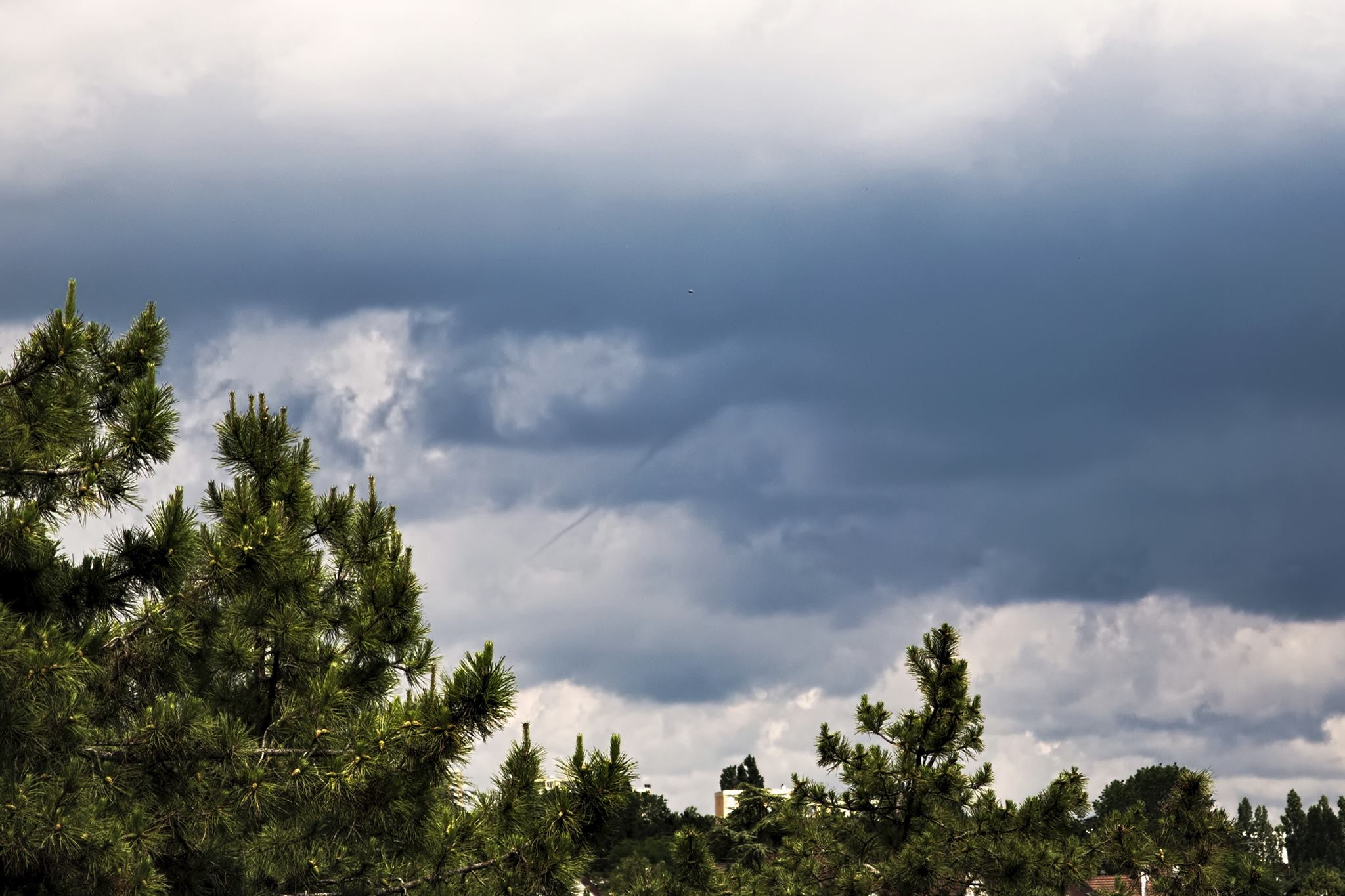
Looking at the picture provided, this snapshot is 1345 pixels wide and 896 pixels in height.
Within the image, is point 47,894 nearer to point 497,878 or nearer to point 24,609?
point 24,609

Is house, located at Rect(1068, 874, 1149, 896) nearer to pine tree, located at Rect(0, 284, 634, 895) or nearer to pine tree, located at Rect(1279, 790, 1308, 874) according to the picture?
pine tree, located at Rect(0, 284, 634, 895)

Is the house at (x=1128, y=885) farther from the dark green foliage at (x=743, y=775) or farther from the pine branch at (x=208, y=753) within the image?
the dark green foliage at (x=743, y=775)

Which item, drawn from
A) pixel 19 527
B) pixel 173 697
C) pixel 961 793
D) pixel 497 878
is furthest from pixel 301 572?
pixel 961 793

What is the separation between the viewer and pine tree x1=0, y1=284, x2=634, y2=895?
39.2 feet

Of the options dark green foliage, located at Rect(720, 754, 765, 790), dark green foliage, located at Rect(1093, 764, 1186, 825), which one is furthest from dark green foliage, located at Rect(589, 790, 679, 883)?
dark green foliage, located at Rect(1093, 764, 1186, 825)

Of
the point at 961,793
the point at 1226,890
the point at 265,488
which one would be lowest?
the point at 1226,890

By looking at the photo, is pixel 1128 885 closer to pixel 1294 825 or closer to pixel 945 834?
pixel 945 834

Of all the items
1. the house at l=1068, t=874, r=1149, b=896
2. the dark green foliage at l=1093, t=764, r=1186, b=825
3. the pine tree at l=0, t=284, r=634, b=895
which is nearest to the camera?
the pine tree at l=0, t=284, r=634, b=895

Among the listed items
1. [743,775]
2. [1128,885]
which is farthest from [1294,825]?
[1128,885]

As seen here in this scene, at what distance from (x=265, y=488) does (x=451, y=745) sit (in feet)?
21.7

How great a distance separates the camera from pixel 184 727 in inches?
512

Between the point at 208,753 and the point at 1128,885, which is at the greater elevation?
the point at 208,753

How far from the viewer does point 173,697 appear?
13070 millimetres

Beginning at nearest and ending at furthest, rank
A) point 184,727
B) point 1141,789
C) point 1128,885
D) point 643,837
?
point 184,727 → point 1128,885 → point 643,837 → point 1141,789
